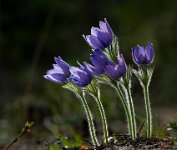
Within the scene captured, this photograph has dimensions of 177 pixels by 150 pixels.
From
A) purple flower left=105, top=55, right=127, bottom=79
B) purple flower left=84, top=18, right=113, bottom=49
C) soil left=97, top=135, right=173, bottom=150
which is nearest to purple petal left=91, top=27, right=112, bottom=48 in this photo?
purple flower left=84, top=18, right=113, bottom=49

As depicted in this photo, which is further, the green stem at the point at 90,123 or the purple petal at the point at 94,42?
the green stem at the point at 90,123

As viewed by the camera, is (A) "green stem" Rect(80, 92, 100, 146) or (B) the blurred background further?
(B) the blurred background

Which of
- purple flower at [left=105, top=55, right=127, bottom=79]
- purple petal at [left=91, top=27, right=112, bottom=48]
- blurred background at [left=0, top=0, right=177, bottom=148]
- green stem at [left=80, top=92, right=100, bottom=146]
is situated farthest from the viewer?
blurred background at [left=0, top=0, right=177, bottom=148]

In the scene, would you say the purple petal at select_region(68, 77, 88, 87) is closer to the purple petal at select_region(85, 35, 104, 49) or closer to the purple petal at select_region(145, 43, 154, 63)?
the purple petal at select_region(85, 35, 104, 49)

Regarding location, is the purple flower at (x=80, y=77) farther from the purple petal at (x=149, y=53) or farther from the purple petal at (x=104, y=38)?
the purple petal at (x=149, y=53)

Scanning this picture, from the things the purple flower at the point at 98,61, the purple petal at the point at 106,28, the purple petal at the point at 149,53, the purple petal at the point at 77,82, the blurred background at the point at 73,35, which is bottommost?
the purple petal at the point at 77,82

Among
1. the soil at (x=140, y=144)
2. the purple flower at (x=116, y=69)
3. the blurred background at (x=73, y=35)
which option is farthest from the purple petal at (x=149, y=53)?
the blurred background at (x=73, y=35)

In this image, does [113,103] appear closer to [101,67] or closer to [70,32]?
[101,67]
